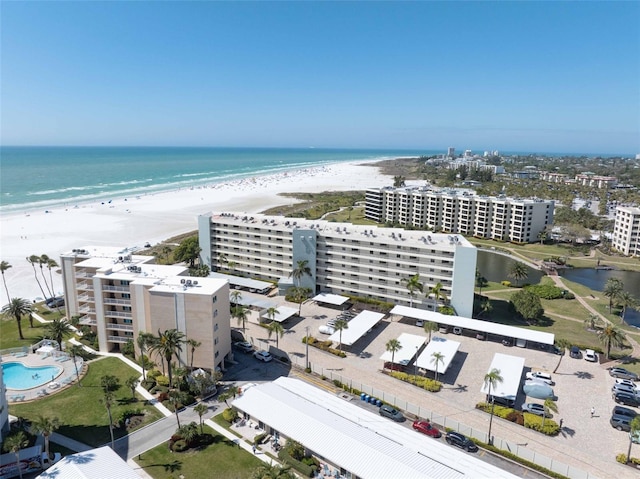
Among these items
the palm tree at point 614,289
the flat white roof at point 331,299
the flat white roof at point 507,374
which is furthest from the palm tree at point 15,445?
the palm tree at point 614,289

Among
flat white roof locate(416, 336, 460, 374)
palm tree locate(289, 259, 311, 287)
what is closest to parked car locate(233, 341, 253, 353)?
palm tree locate(289, 259, 311, 287)

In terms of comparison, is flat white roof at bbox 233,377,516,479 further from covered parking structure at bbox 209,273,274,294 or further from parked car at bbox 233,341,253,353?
covered parking structure at bbox 209,273,274,294

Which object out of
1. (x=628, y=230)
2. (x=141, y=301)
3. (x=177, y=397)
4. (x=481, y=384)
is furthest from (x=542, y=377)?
(x=628, y=230)

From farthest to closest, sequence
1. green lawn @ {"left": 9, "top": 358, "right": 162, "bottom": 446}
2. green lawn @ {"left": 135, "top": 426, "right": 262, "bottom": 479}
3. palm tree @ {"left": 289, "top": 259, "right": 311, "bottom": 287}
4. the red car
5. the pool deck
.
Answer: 1. palm tree @ {"left": 289, "top": 259, "right": 311, "bottom": 287}
2. the pool deck
3. green lawn @ {"left": 9, "top": 358, "right": 162, "bottom": 446}
4. the red car
5. green lawn @ {"left": 135, "top": 426, "right": 262, "bottom": 479}

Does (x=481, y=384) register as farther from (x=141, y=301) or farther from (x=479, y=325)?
(x=141, y=301)

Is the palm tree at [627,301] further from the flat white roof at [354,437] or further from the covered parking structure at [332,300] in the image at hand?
the flat white roof at [354,437]
